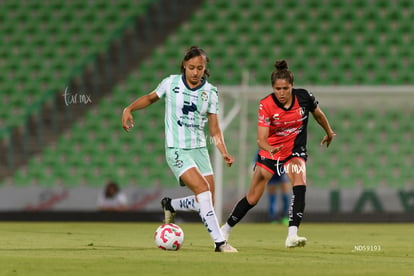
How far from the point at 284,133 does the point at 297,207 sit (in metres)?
0.76

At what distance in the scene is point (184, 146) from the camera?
7.93m

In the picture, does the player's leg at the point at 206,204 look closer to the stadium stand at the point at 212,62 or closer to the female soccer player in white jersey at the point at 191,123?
the female soccer player in white jersey at the point at 191,123

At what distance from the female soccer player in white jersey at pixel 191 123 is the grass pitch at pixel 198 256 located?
0.56 metres

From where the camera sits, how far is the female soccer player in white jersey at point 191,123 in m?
7.80

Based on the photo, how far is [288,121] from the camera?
8.69 meters

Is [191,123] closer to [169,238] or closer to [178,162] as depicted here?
[178,162]

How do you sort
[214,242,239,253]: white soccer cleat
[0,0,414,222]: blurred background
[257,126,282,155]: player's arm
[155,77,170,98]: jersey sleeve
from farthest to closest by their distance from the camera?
[0,0,414,222]: blurred background → [257,126,282,155]: player's arm → [155,77,170,98]: jersey sleeve → [214,242,239,253]: white soccer cleat

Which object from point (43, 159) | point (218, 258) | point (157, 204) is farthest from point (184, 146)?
point (43, 159)

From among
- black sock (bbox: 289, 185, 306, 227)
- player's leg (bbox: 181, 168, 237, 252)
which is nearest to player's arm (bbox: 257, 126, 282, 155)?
black sock (bbox: 289, 185, 306, 227)

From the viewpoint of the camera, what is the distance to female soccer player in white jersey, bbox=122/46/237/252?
7.80 metres

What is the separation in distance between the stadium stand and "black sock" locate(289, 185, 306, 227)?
768 cm

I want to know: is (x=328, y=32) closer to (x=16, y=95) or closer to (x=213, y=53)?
(x=213, y=53)

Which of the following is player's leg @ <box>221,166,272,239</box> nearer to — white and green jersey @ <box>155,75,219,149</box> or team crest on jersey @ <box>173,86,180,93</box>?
white and green jersey @ <box>155,75,219,149</box>

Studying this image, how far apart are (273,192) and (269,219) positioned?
0.70m
